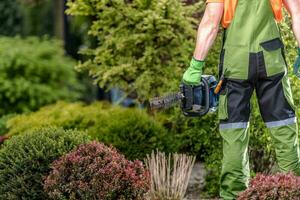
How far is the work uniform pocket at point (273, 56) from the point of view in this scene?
5820 millimetres

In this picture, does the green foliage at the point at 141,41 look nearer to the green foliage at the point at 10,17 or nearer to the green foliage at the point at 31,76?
the green foliage at the point at 31,76

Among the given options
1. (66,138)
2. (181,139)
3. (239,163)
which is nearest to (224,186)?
(239,163)

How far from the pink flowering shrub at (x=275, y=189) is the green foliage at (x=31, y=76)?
7.09 meters

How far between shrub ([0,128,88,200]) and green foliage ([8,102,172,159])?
5.33 feet

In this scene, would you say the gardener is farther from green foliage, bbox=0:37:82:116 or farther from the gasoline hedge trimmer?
green foliage, bbox=0:37:82:116

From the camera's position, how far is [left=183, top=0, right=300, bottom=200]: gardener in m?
5.82

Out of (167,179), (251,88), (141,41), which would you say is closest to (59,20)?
(141,41)

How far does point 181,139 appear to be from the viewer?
332 inches

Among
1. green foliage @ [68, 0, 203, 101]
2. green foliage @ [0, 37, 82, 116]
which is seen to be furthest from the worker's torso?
green foliage @ [0, 37, 82, 116]

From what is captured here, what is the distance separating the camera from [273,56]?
585 cm

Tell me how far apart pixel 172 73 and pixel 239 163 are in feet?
8.81

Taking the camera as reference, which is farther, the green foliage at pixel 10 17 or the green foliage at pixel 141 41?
the green foliage at pixel 10 17

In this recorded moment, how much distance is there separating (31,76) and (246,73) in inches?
269

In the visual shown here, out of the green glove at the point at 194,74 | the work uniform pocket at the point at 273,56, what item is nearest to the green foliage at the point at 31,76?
the green glove at the point at 194,74
